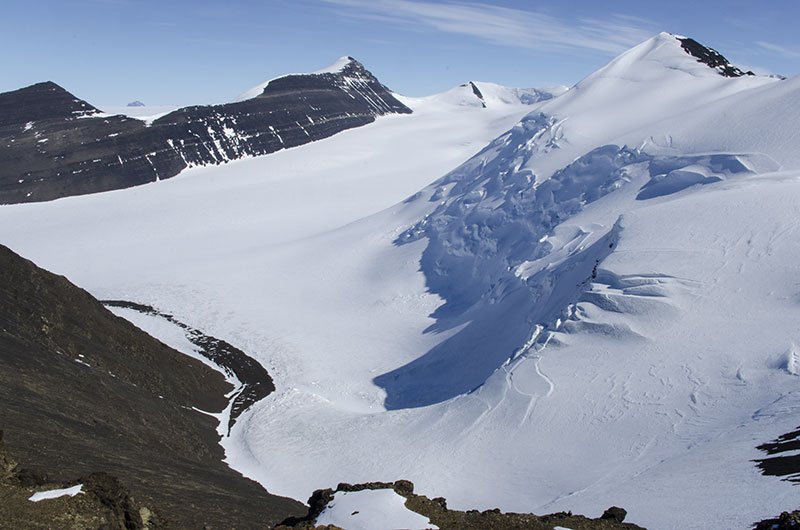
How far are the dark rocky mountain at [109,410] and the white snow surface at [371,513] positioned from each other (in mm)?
2463

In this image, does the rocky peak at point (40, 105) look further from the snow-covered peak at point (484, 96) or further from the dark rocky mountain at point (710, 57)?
the dark rocky mountain at point (710, 57)

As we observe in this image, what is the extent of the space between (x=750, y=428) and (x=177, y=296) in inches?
1215

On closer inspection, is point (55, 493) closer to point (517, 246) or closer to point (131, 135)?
point (517, 246)

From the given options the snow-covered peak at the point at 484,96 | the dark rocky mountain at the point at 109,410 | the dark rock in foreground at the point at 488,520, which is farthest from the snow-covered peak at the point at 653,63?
the snow-covered peak at the point at 484,96

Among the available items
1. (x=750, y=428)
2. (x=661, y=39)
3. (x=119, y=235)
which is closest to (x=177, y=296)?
(x=119, y=235)

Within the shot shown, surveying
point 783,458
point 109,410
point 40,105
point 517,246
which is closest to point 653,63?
point 517,246

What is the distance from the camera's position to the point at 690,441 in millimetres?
15664

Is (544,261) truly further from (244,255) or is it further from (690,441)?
(244,255)

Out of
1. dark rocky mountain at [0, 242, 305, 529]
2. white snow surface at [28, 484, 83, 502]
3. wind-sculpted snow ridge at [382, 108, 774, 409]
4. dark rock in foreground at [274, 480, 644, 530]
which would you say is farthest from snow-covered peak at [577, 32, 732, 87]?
white snow surface at [28, 484, 83, 502]

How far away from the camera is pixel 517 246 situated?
1284 inches

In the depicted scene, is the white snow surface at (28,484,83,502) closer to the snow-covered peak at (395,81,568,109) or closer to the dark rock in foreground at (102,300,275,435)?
the dark rock in foreground at (102,300,275,435)

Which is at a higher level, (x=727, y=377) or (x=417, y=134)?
(x=417, y=134)

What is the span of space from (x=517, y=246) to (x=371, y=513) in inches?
891

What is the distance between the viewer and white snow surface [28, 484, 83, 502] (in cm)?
975
